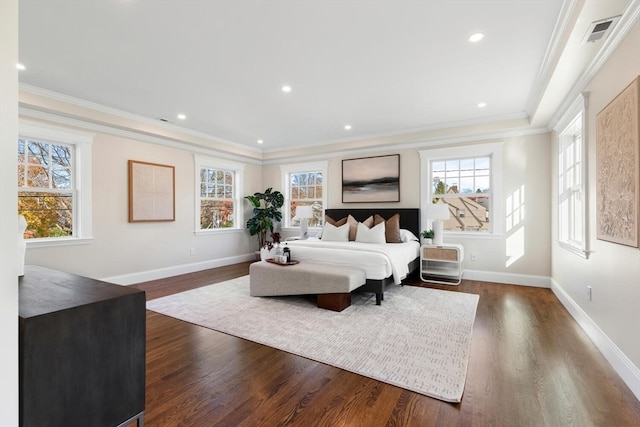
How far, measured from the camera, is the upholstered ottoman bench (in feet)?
11.1

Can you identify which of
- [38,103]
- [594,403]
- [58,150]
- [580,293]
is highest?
[38,103]

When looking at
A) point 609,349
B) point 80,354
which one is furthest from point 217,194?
point 609,349

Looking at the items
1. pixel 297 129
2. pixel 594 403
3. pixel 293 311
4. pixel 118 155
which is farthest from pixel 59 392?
pixel 297 129

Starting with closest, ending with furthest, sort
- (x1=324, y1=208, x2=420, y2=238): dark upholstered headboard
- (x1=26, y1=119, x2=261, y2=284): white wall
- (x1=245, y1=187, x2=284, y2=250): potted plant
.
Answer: (x1=26, y1=119, x2=261, y2=284): white wall
(x1=324, y1=208, x2=420, y2=238): dark upholstered headboard
(x1=245, y1=187, x2=284, y2=250): potted plant

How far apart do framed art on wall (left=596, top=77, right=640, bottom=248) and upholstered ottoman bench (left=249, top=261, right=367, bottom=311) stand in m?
2.26

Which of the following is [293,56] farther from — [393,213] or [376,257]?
[393,213]

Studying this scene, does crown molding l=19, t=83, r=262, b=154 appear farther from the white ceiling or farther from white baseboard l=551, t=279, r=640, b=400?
white baseboard l=551, t=279, r=640, b=400

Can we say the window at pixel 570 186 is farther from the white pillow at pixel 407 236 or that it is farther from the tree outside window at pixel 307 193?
the tree outside window at pixel 307 193

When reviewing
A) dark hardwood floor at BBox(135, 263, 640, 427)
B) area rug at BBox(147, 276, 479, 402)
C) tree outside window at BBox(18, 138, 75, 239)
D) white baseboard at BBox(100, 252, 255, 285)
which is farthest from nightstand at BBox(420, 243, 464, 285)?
tree outside window at BBox(18, 138, 75, 239)

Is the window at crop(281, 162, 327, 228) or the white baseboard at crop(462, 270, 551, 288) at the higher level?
the window at crop(281, 162, 327, 228)

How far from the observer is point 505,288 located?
14.4 ft

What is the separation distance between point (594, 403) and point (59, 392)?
2.71 meters

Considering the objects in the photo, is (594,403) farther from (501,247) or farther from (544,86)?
(501,247)

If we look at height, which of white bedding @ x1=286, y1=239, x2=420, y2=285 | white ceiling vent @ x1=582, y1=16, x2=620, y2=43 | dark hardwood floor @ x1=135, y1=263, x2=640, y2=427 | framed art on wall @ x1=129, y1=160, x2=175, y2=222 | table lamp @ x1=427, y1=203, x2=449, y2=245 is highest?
white ceiling vent @ x1=582, y1=16, x2=620, y2=43
